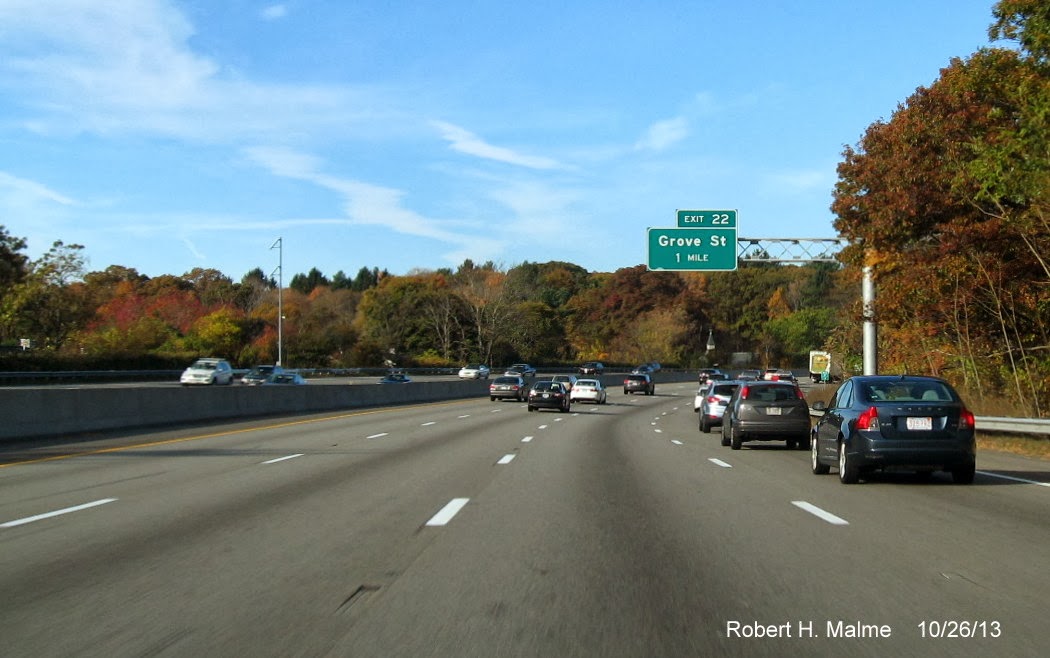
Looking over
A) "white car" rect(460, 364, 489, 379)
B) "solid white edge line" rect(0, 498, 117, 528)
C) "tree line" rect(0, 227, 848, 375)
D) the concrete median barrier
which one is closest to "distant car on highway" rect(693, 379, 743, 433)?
the concrete median barrier

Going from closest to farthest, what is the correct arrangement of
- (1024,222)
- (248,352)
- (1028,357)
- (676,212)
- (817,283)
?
(1024,222), (1028,357), (676,212), (248,352), (817,283)

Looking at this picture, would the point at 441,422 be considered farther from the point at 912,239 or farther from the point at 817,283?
the point at 817,283

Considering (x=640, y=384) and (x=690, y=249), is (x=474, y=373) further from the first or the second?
(x=690, y=249)

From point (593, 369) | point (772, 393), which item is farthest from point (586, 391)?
point (593, 369)

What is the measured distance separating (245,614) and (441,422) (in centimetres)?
2745

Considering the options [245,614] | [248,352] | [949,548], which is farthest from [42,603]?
[248,352]

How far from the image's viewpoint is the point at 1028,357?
2917 centimetres

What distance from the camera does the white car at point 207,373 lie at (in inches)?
2263

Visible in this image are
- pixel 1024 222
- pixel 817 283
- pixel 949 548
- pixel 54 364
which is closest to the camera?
pixel 949 548

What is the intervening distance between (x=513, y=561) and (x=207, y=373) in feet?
169

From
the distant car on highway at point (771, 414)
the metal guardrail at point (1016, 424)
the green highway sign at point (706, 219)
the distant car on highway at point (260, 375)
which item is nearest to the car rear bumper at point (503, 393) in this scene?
the distant car on highway at point (260, 375)

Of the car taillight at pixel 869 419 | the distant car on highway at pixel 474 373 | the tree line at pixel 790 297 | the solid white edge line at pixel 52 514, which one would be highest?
the tree line at pixel 790 297

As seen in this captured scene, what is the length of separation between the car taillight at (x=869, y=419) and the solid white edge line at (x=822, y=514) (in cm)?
190

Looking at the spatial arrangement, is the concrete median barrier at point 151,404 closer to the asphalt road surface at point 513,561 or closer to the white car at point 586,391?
the asphalt road surface at point 513,561
